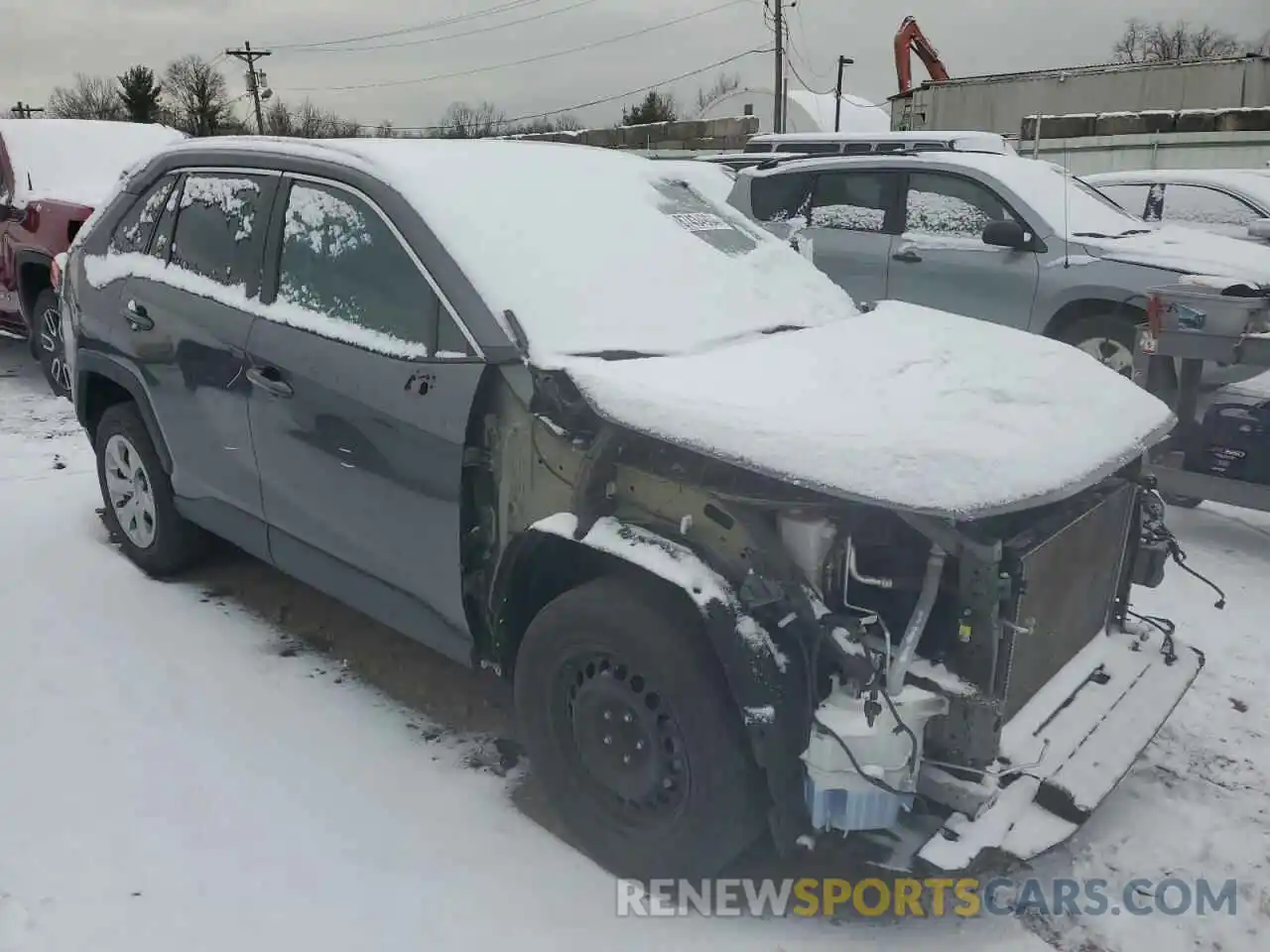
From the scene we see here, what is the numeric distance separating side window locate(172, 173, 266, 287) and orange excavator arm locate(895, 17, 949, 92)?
34.0 m

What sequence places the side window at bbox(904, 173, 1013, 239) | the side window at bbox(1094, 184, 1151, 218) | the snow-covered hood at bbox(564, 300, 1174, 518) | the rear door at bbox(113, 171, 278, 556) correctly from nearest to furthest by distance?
the snow-covered hood at bbox(564, 300, 1174, 518), the rear door at bbox(113, 171, 278, 556), the side window at bbox(904, 173, 1013, 239), the side window at bbox(1094, 184, 1151, 218)

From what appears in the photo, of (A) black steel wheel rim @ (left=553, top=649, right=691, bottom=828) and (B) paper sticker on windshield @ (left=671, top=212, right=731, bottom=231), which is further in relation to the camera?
(B) paper sticker on windshield @ (left=671, top=212, right=731, bottom=231)

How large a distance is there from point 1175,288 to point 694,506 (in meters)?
3.42

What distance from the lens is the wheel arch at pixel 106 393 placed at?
421cm

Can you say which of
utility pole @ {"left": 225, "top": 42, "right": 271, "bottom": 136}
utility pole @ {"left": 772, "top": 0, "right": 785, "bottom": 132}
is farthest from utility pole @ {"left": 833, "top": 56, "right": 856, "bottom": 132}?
utility pole @ {"left": 225, "top": 42, "right": 271, "bottom": 136}

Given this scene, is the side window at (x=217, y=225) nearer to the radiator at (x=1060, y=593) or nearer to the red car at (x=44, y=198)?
the radiator at (x=1060, y=593)

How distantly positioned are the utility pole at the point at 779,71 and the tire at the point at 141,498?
3309cm

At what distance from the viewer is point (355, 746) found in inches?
133

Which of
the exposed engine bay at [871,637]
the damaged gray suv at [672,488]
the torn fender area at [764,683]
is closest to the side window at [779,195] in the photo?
the damaged gray suv at [672,488]

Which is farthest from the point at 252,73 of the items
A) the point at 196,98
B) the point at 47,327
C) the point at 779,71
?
the point at 47,327

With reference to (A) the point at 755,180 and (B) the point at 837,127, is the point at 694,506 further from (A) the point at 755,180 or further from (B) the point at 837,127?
(B) the point at 837,127

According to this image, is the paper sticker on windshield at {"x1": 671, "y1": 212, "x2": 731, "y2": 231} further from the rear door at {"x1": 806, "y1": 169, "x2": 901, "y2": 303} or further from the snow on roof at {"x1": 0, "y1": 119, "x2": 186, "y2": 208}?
the snow on roof at {"x1": 0, "y1": 119, "x2": 186, "y2": 208}

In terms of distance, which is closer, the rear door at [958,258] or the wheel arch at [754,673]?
the wheel arch at [754,673]

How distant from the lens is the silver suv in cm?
680
